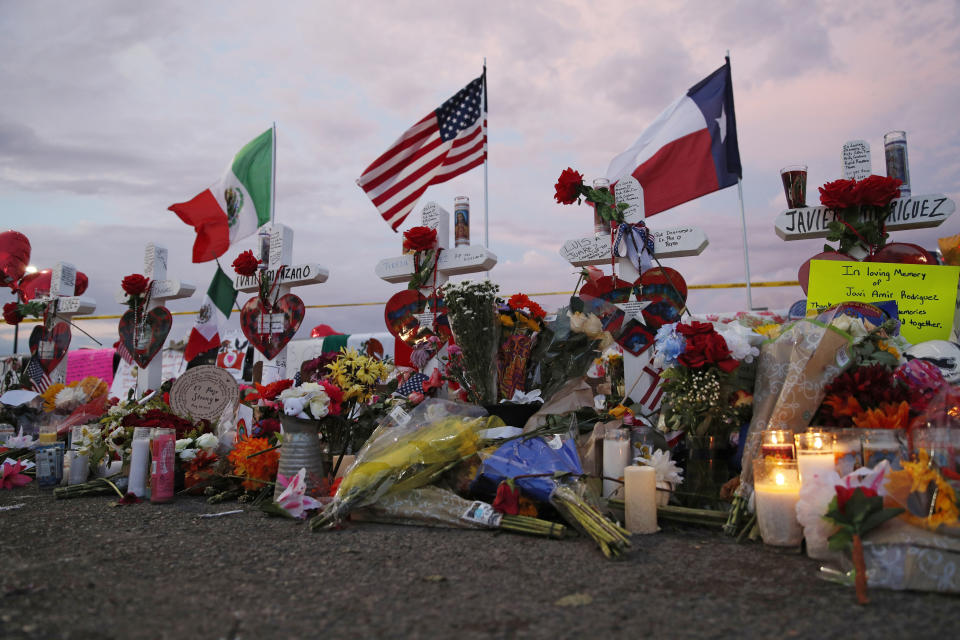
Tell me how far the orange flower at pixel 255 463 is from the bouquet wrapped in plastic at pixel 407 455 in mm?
955

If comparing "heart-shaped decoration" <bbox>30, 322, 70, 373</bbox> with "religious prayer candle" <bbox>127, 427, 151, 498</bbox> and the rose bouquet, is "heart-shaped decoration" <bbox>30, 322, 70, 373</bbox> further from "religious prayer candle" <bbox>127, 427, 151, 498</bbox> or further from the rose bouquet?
the rose bouquet

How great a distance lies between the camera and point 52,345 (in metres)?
8.38

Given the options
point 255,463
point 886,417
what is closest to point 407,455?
point 255,463

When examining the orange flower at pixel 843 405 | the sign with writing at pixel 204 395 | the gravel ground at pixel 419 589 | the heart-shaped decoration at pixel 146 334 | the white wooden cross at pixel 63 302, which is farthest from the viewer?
the white wooden cross at pixel 63 302

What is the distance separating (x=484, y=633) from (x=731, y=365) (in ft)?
6.40

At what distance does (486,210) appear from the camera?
19.5 ft

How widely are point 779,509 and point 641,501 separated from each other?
606mm

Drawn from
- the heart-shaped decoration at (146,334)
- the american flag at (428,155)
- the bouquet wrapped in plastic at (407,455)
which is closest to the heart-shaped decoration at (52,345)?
the heart-shaped decoration at (146,334)

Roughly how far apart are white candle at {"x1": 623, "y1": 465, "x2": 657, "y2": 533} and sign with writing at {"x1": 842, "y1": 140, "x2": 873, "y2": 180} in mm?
2912

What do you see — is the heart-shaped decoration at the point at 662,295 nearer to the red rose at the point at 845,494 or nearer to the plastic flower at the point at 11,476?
the red rose at the point at 845,494

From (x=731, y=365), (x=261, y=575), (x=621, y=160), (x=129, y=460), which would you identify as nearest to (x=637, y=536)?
(x=731, y=365)

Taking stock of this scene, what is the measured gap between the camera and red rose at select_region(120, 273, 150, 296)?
720 cm

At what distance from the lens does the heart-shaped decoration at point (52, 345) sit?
27.5 ft

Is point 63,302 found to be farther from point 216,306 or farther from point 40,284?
point 216,306
